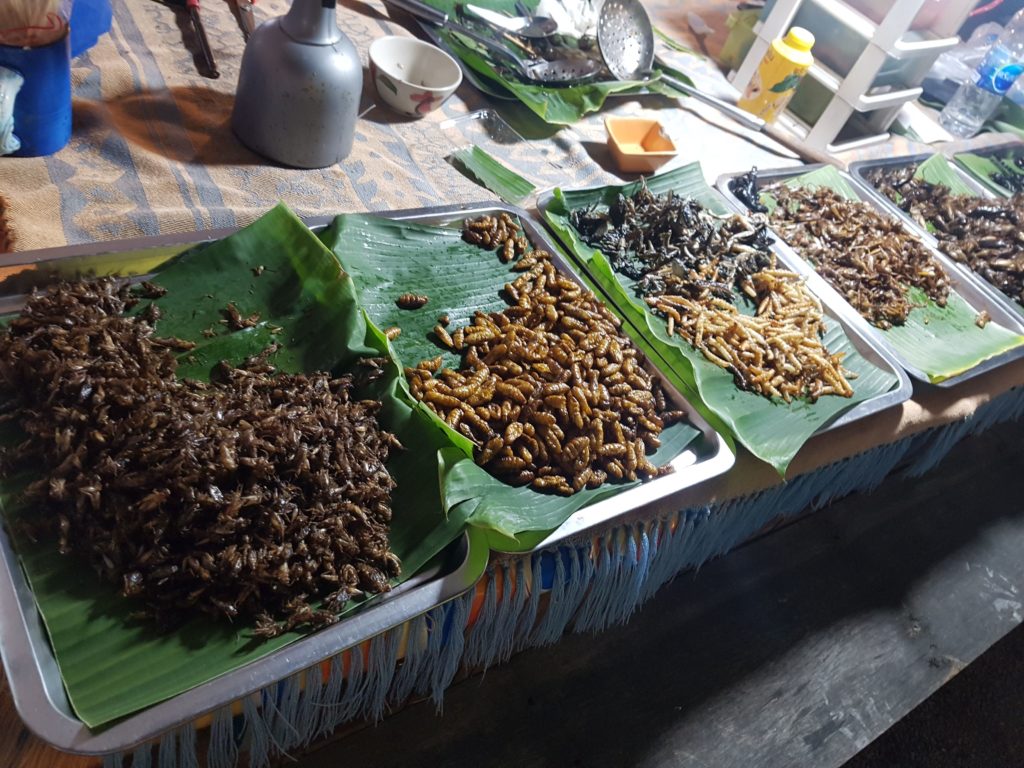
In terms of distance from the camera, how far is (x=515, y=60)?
11.3ft

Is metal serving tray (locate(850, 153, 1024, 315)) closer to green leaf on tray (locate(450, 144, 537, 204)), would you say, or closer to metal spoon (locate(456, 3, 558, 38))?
metal spoon (locate(456, 3, 558, 38))

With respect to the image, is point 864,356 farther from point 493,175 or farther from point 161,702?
point 161,702

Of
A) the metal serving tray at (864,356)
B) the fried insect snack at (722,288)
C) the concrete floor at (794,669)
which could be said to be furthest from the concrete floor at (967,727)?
the fried insect snack at (722,288)

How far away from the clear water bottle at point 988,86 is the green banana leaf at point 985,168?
1.74 feet

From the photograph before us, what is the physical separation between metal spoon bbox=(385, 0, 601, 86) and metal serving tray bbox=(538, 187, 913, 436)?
106cm

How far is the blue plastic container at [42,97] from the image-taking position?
184 centimetres

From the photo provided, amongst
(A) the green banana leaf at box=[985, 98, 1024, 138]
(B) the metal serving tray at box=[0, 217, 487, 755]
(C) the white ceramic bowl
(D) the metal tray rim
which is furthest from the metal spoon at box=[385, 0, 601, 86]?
(A) the green banana leaf at box=[985, 98, 1024, 138]

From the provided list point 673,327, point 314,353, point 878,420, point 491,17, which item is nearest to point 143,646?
point 314,353

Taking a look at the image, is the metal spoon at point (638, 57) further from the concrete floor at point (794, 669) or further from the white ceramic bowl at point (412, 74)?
the concrete floor at point (794, 669)

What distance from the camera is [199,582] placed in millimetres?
1291

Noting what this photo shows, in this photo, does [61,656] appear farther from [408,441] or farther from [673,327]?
[673,327]

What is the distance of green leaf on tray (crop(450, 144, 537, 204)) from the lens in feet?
9.25

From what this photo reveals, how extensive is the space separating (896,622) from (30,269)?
2954mm

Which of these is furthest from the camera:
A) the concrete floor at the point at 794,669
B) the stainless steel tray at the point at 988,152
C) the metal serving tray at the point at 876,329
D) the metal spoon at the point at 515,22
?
the stainless steel tray at the point at 988,152
